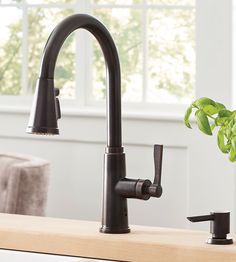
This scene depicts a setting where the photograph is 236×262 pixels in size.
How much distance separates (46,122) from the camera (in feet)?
5.01

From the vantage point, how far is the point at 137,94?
4.18 meters

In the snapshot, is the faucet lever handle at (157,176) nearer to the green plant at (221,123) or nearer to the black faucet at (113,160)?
the black faucet at (113,160)

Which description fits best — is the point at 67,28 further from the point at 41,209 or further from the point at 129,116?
the point at 129,116

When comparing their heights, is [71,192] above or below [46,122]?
below

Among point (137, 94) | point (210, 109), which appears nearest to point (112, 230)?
point (210, 109)

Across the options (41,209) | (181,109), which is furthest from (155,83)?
(41,209)

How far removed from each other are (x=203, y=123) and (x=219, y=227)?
0.21 m

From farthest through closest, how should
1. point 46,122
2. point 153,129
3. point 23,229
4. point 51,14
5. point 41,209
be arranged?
point 51,14
point 153,129
point 41,209
point 23,229
point 46,122

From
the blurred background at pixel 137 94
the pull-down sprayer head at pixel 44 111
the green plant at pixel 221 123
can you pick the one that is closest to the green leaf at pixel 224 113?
the green plant at pixel 221 123

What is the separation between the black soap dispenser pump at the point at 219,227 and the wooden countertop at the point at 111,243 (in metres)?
0.02

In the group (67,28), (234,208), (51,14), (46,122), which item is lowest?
(234,208)

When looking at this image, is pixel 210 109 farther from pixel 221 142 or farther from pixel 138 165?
pixel 138 165

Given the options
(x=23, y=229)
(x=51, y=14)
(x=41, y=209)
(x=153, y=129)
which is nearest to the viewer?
(x=23, y=229)

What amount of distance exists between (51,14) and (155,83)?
66cm
